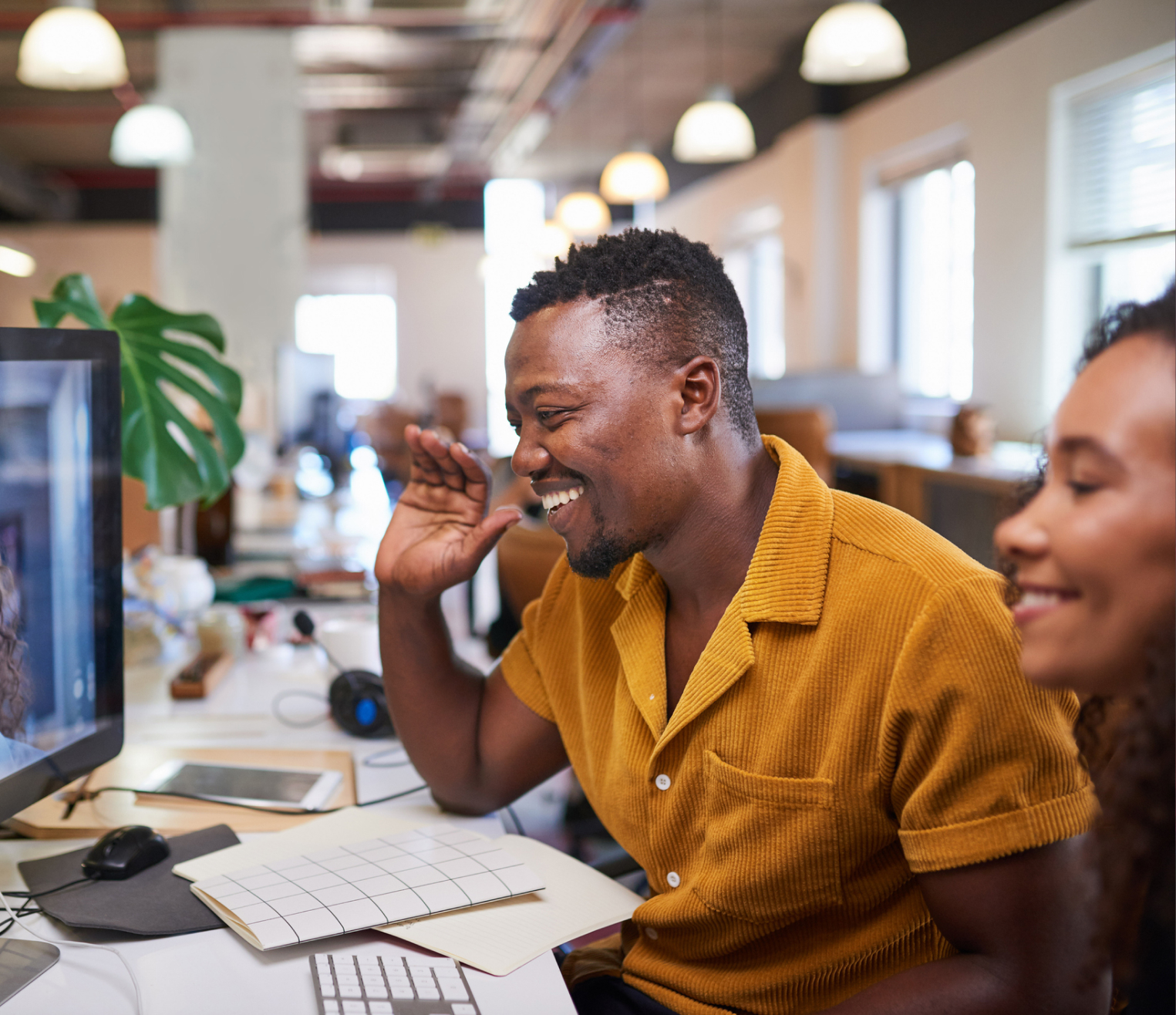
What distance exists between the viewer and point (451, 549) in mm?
1299

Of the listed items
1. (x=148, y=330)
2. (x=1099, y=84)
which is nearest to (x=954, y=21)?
(x=1099, y=84)

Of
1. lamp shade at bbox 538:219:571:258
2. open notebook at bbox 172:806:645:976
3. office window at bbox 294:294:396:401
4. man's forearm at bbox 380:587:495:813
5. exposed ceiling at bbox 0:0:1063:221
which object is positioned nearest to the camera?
open notebook at bbox 172:806:645:976

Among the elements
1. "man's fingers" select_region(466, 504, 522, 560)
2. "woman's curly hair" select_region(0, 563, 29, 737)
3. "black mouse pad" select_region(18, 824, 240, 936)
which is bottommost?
"black mouse pad" select_region(18, 824, 240, 936)

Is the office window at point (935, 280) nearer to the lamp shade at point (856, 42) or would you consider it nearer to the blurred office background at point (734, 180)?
the blurred office background at point (734, 180)

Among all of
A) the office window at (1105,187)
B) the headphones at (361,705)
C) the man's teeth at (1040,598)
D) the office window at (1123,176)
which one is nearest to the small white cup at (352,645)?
the headphones at (361,705)

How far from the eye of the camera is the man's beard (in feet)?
3.51

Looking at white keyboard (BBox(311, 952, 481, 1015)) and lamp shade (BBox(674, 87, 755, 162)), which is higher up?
lamp shade (BBox(674, 87, 755, 162))

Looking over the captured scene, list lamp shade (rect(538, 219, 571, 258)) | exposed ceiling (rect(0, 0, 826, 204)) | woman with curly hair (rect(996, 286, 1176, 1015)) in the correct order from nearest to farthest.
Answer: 1. woman with curly hair (rect(996, 286, 1176, 1015))
2. exposed ceiling (rect(0, 0, 826, 204))
3. lamp shade (rect(538, 219, 571, 258))

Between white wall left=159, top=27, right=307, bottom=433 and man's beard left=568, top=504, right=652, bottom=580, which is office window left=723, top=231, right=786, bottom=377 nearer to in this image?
white wall left=159, top=27, right=307, bottom=433

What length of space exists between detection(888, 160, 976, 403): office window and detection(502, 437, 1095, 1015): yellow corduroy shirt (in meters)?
5.17

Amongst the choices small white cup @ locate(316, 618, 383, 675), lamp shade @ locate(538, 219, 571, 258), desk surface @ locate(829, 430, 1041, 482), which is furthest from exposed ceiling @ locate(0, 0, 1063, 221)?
small white cup @ locate(316, 618, 383, 675)

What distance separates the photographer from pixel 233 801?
4.24ft

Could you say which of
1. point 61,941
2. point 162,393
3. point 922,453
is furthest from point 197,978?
point 922,453

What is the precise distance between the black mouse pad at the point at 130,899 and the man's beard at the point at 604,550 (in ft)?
→ 1.53
